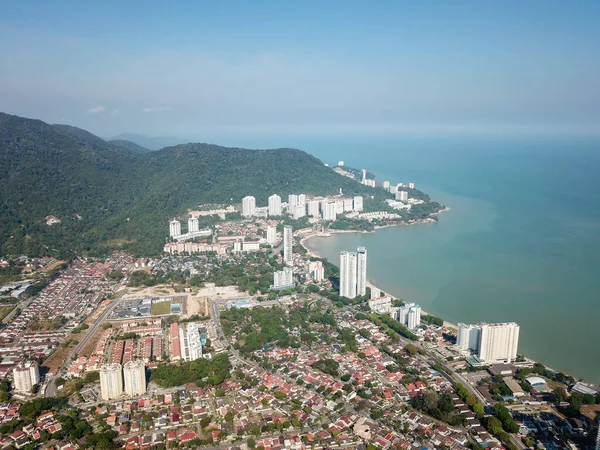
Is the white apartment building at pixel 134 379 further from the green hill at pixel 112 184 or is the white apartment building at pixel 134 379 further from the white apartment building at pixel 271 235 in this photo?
the white apartment building at pixel 271 235

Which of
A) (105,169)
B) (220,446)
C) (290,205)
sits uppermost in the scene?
(105,169)

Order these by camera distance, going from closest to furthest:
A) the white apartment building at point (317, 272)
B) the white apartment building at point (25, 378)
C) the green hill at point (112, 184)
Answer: the white apartment building at point (25, 378) < the white apartment building at point (317, 272) < the green hill at point (112, 184)

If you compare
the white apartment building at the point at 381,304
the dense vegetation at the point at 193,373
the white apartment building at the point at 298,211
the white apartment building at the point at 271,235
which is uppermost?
the white apartment building at the point at 298,211

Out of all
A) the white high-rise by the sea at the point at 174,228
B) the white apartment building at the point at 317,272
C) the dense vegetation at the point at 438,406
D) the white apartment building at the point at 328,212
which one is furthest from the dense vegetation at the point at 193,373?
the white apartment building at the point at 328,212

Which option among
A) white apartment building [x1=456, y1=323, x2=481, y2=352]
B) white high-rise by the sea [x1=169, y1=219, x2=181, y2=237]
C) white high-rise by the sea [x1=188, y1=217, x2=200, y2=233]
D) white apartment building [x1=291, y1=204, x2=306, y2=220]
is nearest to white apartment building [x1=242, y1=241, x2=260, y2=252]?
white high-rise by the sea [x1=188, y1=217, x2=200, y2=233]

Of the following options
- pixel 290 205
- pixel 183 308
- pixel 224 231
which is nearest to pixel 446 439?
pixel 183 308

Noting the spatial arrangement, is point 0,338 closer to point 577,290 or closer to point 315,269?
point 315,269
